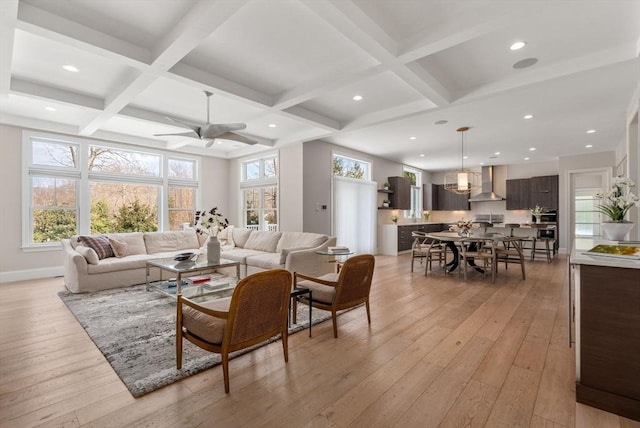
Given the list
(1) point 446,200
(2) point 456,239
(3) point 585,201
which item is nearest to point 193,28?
(2) point 456,239

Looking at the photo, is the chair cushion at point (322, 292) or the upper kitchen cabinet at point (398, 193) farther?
the upper kitchen cabinet at point (398, 193)

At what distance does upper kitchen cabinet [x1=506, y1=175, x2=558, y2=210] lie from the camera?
8.70 m

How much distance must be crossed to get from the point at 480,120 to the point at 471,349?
13.7 ft

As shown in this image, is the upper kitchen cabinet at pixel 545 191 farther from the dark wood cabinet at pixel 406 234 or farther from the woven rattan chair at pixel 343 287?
the woven rattan chair at pixel 343 287

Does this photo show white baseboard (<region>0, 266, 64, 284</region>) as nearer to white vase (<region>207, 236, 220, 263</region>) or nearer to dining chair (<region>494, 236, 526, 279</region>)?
white vase (<region>207, 236, 220, 263</region>)

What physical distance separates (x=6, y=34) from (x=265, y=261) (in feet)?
12.0

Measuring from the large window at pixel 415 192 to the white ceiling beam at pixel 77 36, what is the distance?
29.4ft

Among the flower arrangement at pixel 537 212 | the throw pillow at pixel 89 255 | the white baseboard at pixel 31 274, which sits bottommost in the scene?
the white baseboard at pixel 31 274

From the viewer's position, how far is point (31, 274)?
5379mm

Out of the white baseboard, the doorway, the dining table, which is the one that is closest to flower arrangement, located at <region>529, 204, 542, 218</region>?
the doorway

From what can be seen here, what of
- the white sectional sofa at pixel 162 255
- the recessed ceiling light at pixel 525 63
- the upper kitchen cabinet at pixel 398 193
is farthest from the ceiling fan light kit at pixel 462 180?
the white sectional sofa at pixel 162 255

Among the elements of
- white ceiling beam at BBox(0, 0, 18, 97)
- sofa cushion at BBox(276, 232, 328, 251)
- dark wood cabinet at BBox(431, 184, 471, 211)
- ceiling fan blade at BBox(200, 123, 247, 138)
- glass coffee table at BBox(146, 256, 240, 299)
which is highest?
white ceiling beam at BBox(0, 0, 18, 97)

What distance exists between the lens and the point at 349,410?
70.4 inches

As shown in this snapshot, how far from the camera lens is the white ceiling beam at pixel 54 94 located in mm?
3833
